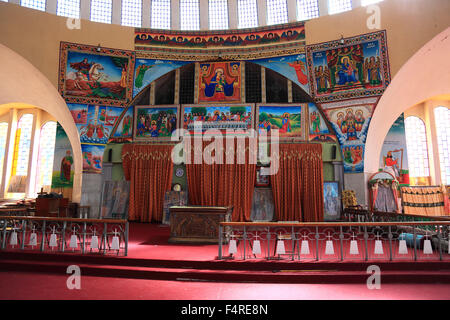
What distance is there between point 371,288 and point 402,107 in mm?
9542

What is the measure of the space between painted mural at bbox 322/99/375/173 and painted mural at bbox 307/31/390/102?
16.0 inches

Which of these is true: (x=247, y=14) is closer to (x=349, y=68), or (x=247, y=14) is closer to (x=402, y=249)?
(x=349, y=68)

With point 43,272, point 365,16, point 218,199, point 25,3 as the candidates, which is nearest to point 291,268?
point 43,272

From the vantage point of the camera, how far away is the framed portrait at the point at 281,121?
1203cm

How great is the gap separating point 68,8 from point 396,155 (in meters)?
14.8

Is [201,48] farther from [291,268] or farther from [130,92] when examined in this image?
[291,268]

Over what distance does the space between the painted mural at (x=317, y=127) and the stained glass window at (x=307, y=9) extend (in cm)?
324

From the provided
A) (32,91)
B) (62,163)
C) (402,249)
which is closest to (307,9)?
(402,249)

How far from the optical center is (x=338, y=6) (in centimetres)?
1119

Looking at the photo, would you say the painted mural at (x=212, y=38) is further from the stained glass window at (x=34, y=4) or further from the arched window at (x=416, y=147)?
the arched window at (x=416, y=147)

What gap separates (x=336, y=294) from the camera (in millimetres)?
4410

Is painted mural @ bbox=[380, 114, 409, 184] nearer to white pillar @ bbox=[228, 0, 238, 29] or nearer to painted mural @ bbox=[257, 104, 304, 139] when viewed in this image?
painted mural @ bbox=[257, 104, 304, 139]

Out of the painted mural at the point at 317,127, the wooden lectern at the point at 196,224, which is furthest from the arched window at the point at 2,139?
the painted mural at the point at 317,127

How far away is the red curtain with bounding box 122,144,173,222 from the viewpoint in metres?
12.2
